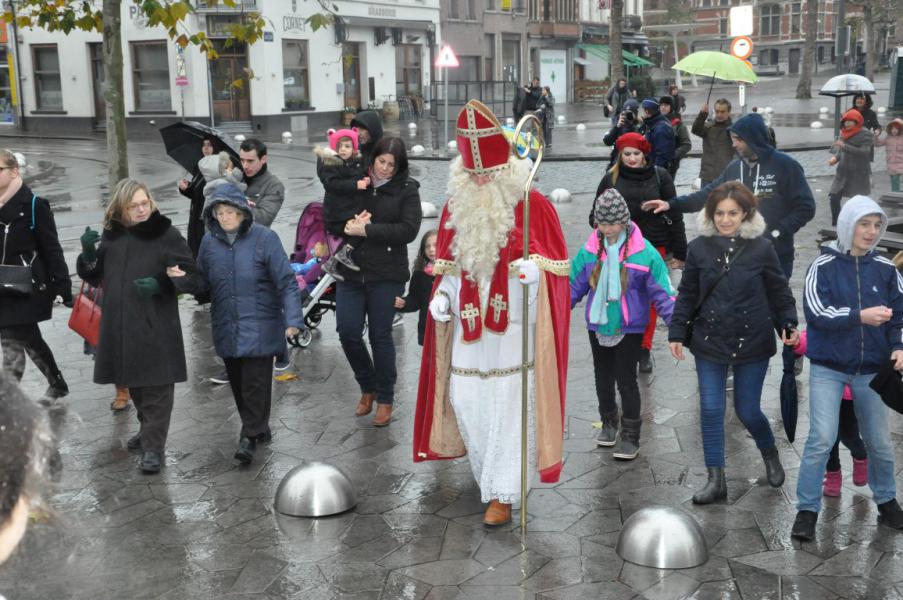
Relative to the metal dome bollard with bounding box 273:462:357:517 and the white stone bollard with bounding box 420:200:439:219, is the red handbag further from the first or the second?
the white stone bollard with bounding box 420:200:439:219

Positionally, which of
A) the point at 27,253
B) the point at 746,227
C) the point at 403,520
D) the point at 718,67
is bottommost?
the point at 403,520

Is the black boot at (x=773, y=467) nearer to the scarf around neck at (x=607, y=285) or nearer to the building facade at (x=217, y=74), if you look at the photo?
the scarf around neck at (x=607, y=285)

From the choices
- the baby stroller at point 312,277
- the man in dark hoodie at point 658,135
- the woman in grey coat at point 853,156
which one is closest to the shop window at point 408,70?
the woman in grey coat at point 853,156

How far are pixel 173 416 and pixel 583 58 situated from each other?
5802 centimetres

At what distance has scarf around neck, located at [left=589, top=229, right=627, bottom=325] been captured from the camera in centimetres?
627

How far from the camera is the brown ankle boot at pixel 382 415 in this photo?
23.1ft

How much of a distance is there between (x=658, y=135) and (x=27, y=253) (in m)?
7.85

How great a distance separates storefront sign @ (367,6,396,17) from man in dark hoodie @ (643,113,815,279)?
1459 inches

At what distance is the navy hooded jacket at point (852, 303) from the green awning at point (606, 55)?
58.8 meters

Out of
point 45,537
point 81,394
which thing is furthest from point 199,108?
point 45,537

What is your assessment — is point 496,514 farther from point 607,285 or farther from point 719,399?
point 607,285

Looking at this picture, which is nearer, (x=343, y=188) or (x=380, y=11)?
(x=343, y=188)

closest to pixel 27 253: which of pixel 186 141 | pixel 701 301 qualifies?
pixel 186 141

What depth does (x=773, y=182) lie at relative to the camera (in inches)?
288
